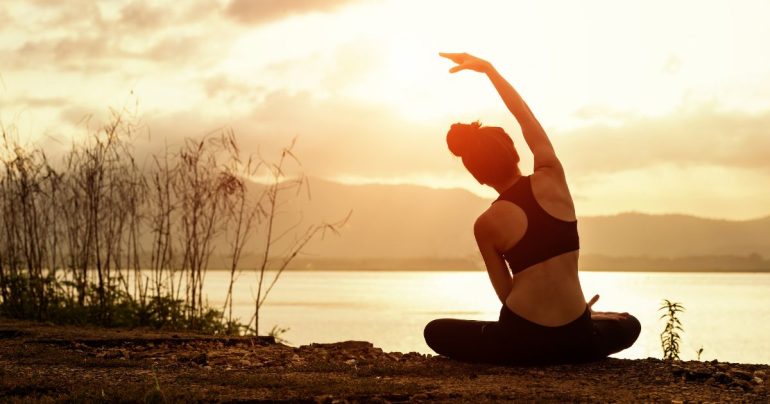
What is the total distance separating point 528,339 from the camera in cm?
420

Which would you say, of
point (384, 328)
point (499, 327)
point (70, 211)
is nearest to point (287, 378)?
point (499, 327)

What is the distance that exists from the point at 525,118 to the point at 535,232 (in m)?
0.62

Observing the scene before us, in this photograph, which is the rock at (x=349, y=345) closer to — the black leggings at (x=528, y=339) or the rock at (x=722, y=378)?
the black leggings at (x=528, y=339)

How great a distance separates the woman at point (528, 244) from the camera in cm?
403

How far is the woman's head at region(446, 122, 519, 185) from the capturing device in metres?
4.02

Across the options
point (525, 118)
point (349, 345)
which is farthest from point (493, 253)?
point (349, 345)

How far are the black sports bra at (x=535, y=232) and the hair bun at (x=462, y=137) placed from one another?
12.0 inches

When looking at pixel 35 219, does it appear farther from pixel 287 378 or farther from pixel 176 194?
pixel 287 378

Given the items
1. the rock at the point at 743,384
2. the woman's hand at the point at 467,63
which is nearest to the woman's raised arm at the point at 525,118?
the woman's hand at the point at 467,63

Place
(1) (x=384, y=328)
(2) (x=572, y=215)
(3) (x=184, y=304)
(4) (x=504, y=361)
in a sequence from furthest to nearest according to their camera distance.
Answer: (1) (x=384, y=328) → (3) (x=184, y=304) → (4) (x=504, y=361) → (2) (x=572, y=215)

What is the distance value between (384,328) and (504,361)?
21.8 m

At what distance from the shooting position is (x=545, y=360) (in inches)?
169

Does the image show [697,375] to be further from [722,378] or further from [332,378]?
[332,378]

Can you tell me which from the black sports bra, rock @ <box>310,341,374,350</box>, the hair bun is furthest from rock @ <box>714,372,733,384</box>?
rock @ <box>310,341,374,350</box>
